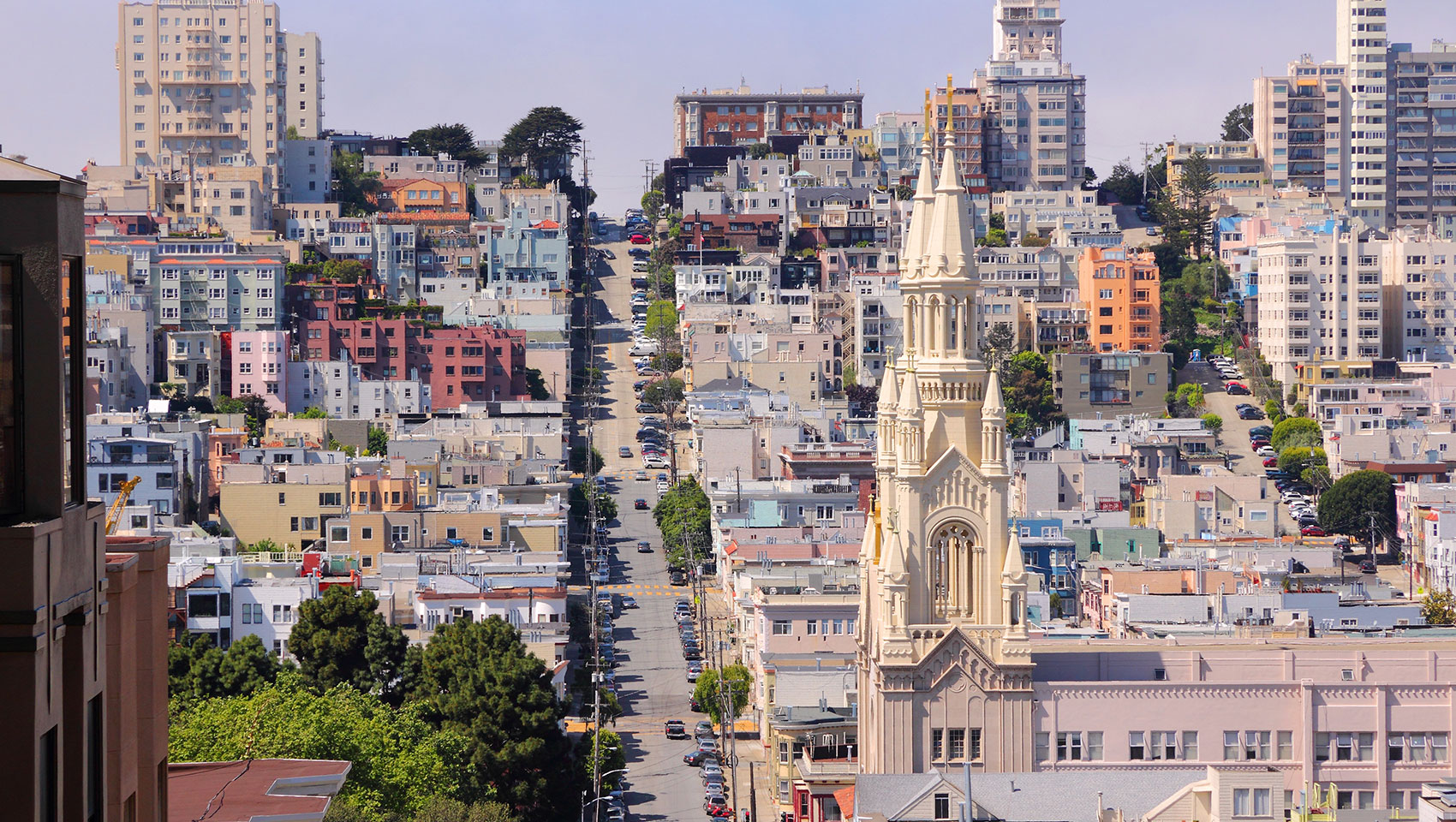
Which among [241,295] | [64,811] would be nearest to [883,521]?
[64,811]

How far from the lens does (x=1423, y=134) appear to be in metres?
180

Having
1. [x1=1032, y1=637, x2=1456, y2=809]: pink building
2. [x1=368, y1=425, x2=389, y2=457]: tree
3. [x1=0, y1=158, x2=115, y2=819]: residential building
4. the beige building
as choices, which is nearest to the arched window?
[x1=1032, y1=637, x2=1456, y2=809]: pink building

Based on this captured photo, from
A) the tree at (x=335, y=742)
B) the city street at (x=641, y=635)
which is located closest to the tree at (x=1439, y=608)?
the city street at (x=641, y=635)

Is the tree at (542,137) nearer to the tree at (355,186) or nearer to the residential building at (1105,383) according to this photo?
the tree at (355,186)

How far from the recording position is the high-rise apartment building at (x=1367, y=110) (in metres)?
179

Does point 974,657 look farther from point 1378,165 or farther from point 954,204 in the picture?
point 1378,165

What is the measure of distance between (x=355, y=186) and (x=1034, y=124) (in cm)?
5140

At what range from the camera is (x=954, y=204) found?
55906 mm

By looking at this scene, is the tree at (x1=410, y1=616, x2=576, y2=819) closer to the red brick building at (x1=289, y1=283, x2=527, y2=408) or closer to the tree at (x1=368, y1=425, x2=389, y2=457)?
the tree at (x1=368, y1=425, x2=389, y2=457)

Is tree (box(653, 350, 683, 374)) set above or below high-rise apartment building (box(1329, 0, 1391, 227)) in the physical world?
below

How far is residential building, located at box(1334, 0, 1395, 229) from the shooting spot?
587ft

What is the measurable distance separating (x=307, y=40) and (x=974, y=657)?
141982 mm

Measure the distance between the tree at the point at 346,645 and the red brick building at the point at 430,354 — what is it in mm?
67573

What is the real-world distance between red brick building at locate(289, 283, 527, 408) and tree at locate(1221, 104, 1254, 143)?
80.0m
